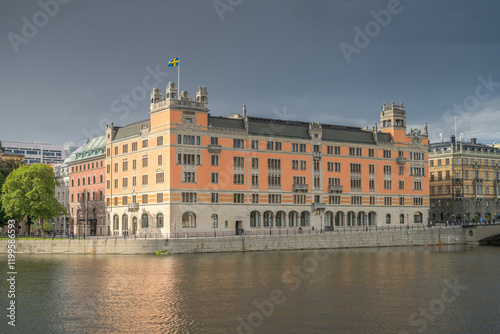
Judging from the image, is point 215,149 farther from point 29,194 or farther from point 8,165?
point 8,165

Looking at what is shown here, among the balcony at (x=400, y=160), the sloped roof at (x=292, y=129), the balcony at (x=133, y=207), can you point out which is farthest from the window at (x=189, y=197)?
the balcony at (x=400, y=160)

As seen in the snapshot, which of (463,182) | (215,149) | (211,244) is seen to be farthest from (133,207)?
(463,182)

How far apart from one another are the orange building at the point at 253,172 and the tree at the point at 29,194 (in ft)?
51.9

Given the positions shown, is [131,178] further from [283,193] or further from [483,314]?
[483,314]

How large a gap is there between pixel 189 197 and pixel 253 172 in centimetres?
1575

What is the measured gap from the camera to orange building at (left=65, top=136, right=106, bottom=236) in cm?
14625

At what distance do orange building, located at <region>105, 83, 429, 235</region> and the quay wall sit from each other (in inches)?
468

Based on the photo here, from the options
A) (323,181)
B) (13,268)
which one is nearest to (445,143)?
(323,181)

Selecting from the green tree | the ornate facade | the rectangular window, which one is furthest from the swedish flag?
the ornate facade

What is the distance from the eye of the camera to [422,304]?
190ft

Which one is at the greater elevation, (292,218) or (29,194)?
(29,194)

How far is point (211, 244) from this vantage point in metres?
110

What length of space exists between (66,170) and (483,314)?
14246cm

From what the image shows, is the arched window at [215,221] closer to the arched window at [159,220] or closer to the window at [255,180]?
the arched window at [159,220]
